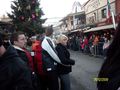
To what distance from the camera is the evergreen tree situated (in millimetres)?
28733

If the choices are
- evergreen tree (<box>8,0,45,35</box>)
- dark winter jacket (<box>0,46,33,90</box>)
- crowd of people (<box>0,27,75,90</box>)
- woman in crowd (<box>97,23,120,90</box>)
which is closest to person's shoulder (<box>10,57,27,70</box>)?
dark winter jacket (<box>0,46,33,90</box>)

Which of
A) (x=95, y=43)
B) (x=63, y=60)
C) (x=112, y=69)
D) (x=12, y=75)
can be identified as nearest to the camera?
(x=112, y=69)

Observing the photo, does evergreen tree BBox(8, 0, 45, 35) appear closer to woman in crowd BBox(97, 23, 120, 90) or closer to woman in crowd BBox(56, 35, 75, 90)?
woman in crowd BBox(56, 35, 75, 90)

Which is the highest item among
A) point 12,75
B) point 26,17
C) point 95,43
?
point 26,17

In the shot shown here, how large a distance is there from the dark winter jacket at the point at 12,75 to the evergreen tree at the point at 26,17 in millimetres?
24341

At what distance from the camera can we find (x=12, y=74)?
3.03 meters

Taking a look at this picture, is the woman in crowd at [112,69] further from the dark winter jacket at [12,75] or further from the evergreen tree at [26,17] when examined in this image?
the evergreen tree at [26,17]

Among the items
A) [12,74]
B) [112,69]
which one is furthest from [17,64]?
[112,69]

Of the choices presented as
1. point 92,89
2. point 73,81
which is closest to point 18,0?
point 73,81

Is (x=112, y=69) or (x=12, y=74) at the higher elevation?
(x=112, y=69)

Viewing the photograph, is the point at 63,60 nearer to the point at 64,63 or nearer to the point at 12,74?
the point at 64,63

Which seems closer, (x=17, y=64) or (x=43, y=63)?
(x=17, y=64)

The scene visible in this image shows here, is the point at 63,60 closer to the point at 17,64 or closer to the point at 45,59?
the point at 45,59

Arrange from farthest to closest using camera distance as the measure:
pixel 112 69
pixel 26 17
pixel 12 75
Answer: pixel 26 17 → pixel 12 75 → pixel 112 69
